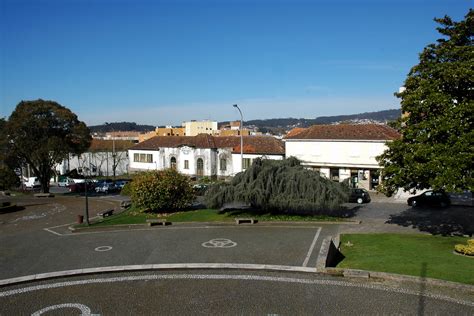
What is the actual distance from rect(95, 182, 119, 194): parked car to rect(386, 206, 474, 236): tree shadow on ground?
3582 centimetres

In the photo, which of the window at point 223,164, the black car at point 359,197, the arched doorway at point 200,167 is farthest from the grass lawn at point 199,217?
the arched doorway at point 200,167

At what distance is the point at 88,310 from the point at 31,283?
13.1 feet

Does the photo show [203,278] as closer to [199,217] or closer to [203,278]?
[203,278]

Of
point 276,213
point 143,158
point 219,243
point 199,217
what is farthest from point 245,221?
point 143,158

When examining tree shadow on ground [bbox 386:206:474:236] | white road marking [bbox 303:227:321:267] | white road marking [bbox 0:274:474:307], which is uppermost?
white road marking [bbox 303:227:321:267]

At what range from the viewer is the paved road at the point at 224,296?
37.7ft

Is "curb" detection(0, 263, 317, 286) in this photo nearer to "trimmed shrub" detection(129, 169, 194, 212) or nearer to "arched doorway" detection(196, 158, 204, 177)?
"trimmed shrub" detection(129, 169, 194, 212)

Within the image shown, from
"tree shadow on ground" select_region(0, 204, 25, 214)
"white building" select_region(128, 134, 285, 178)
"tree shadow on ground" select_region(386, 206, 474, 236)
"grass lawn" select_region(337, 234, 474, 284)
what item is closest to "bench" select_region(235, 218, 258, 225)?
"grass lawn" select_region(337, 234, 474, 284)

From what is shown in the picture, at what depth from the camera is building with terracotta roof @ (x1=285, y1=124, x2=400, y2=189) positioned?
4241 centimetres

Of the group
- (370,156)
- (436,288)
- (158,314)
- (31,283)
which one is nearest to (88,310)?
(158,314)

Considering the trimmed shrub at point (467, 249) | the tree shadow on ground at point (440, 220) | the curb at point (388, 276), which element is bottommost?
the tree shadow on ground at point (440, 220)

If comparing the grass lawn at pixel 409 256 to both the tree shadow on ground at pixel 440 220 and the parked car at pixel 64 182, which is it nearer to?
the tree shadow on ground at pixel 440 220

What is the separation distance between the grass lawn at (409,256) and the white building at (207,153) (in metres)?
32.4

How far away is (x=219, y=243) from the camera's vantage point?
786 inches
